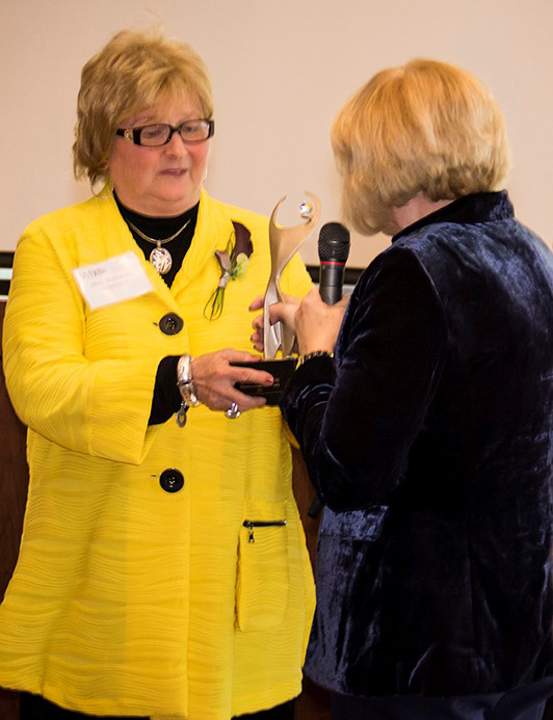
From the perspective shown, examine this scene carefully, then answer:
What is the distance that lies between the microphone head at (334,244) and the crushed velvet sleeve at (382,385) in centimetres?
29

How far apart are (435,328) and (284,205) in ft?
6.05

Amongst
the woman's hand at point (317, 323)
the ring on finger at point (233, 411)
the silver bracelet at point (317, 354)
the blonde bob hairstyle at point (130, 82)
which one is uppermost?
the blonde bob hairstyle at point (130, 82)

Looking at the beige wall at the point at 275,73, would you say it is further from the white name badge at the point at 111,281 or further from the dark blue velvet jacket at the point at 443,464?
the dark blue velvet jacket at the point at 443,464

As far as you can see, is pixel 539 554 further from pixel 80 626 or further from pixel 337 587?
pixel 80 626

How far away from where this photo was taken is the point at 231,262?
6.29ft

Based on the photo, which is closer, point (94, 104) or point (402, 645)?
point (402, 645)

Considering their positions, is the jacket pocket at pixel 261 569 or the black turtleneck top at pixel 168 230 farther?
the black turtleneck top at pixel 168 230

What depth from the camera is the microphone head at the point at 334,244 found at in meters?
1.61

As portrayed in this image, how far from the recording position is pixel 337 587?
1.40 meters

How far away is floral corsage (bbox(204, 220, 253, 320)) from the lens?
1886 millimetres

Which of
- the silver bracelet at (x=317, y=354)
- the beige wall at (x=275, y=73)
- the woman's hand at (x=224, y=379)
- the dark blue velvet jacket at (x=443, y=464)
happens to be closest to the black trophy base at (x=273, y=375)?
the woman's hand at (x=224, y=379)

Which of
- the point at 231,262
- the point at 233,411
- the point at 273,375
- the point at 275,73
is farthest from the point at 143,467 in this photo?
the point at 275,73

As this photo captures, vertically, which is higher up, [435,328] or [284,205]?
[284,205]

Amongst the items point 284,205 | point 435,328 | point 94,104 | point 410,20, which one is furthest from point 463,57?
point 435,328
